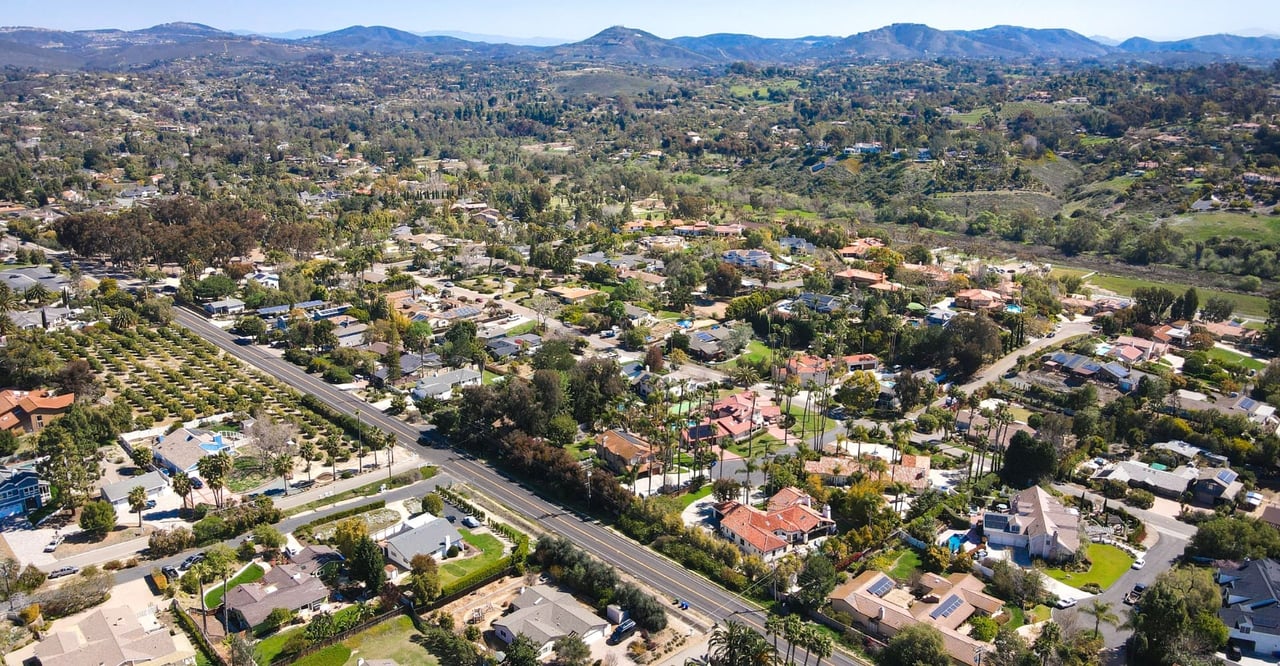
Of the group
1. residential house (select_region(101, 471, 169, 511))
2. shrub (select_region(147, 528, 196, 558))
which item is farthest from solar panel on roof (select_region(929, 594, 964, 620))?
residential house (select_region(101, 471, 169, 511))

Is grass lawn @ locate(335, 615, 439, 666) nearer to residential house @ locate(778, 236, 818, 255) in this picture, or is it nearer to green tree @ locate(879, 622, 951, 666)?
green tree @ locate(879, 622, 951, 666)

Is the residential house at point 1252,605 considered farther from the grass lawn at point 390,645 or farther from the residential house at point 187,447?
the residential house at point 187,447

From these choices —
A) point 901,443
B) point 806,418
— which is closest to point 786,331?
point 806,418

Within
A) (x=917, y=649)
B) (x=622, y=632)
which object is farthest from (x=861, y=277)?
(x=622, y=632)

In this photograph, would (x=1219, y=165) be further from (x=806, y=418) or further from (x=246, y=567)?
(x=246, y=567)

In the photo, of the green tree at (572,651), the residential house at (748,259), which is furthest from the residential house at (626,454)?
the residential house at (748,259)
